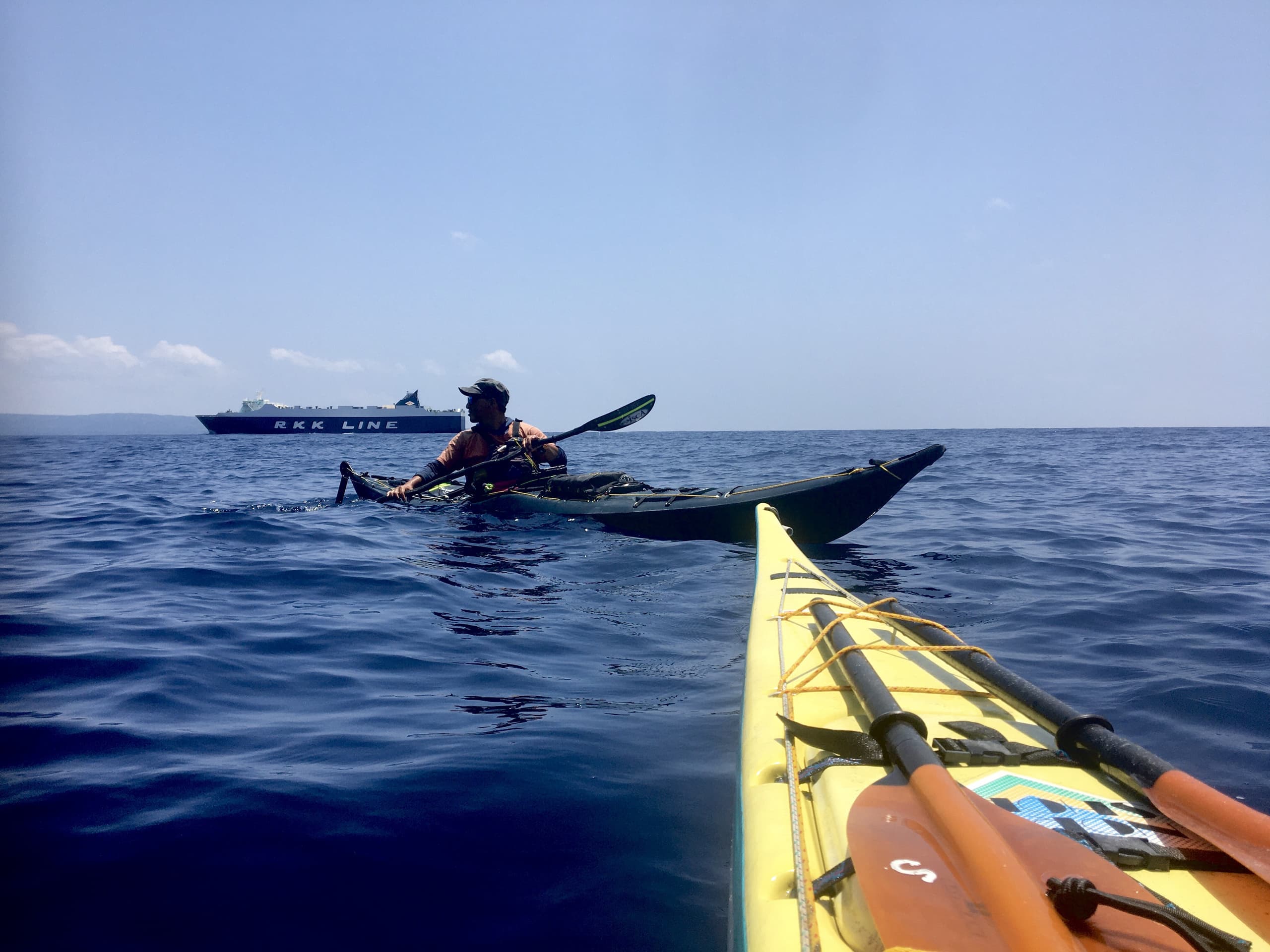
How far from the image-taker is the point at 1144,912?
1.10 m

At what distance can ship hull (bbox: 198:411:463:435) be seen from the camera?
58438mm

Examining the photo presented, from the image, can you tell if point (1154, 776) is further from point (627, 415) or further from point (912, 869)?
point (627, 415)

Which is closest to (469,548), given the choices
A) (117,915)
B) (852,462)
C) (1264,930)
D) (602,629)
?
(602,629)

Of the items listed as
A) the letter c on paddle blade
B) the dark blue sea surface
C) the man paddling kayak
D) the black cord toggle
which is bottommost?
the dark blue sea surface

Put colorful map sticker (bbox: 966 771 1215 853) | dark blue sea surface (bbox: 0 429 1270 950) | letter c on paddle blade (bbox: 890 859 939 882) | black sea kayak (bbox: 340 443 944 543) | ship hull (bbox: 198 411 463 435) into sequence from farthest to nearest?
ship hull (bbox: 198 411 463 435)
black sea kayak (bbox: 340 443 944 543)
dark blue sea surface (bbox: 0 429 1270 950)
colorful map sticker (bbox: 966 771 1215 853)
letter c on paddle blade (bbox: 890 859 939 882)

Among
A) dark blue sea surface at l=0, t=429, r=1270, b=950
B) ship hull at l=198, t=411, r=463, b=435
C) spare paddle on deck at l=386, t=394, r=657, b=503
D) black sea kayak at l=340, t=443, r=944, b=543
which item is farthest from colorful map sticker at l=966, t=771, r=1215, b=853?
ship hull at l=198, t=411, r=463, b=435

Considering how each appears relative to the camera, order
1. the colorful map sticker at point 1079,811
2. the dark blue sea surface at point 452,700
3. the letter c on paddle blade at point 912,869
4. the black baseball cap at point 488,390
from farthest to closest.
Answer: the black baseball cap at point 488,390 < the dark blue sea surface at point 452,700 < the colorful map sticker at point 1079,811 < the letter c on paddle blade at point 912,869

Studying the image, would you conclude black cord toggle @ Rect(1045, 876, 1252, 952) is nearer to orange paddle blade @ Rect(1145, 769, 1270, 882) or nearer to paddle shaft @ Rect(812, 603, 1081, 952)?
paddle shaft @ Rect(812, 603, 1081, 952)

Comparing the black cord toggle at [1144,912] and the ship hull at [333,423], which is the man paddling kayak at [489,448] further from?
the ship hull at [333,423]

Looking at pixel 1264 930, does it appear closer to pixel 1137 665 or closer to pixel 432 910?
pixel 432 910

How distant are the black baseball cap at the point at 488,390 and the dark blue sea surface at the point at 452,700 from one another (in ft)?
5.59

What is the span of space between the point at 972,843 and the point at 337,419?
216 ft

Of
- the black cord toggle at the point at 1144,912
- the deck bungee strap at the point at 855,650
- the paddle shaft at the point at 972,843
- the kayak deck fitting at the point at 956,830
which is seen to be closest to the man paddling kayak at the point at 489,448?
the deck bungee strap at the point at 855,650

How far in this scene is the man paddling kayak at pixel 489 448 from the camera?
923 centimetres
